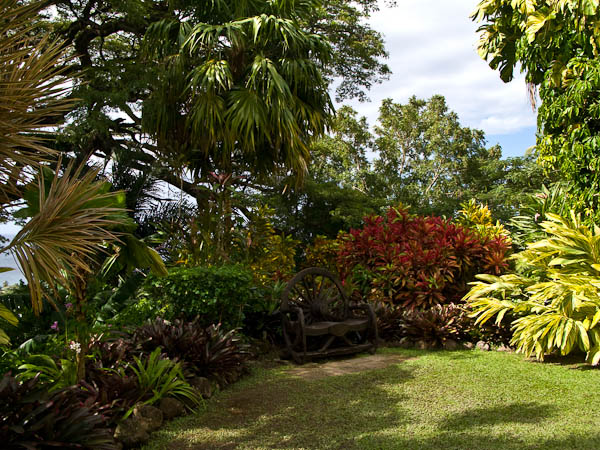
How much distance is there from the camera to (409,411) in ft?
13.3

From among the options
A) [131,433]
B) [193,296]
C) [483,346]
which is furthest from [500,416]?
[193,296]

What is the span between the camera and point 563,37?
688 cm

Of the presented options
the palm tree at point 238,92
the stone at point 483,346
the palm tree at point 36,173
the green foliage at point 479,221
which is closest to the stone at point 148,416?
the palm tree at point 36,173

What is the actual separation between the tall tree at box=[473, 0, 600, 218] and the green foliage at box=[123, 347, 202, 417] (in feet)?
18.2

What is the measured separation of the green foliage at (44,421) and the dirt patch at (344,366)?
2589 millimetres

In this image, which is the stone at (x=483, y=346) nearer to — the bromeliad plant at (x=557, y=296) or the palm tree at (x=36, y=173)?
the bromeliad plant at (x=557, y=296)

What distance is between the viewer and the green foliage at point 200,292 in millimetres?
5621

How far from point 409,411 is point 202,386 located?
1853mm

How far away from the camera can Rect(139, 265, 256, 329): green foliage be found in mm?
5621

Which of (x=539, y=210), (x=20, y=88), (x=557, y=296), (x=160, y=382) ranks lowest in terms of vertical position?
(x=160, y=382)

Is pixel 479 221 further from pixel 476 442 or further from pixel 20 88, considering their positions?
pixel 20 88

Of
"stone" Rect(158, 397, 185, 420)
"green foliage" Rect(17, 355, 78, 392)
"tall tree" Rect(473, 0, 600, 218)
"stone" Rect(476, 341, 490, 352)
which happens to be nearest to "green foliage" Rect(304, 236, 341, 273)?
"stone" Rect(476, 341, 490, 352)

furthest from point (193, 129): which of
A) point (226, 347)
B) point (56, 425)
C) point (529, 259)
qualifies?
point (56, 425)

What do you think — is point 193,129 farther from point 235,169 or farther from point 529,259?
point 529,259
